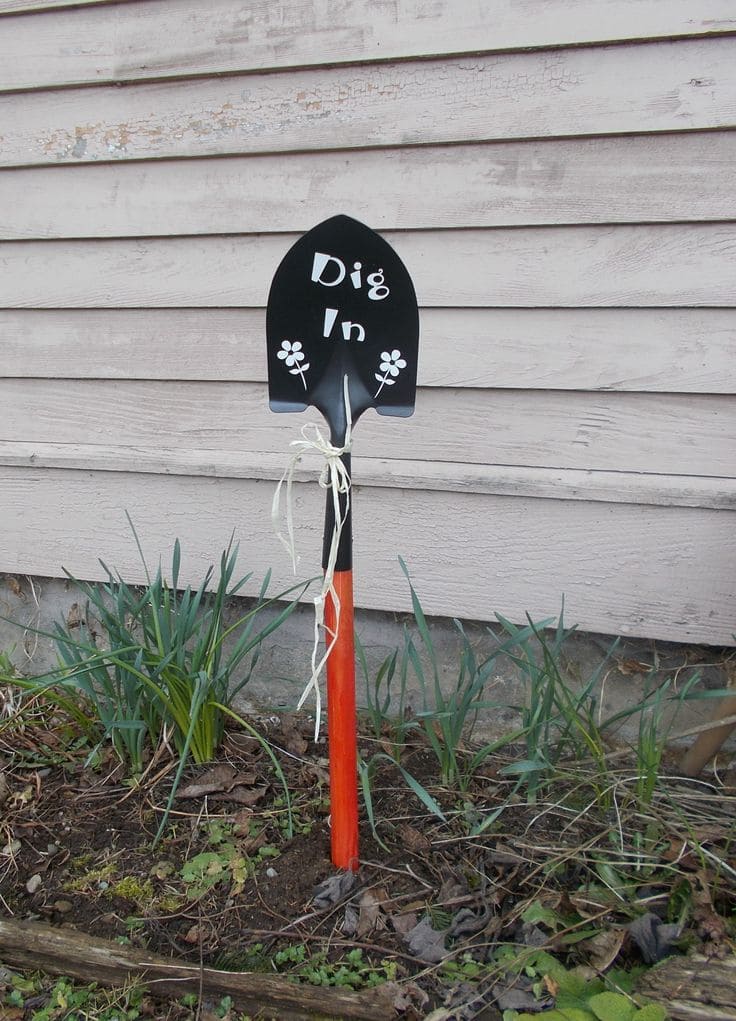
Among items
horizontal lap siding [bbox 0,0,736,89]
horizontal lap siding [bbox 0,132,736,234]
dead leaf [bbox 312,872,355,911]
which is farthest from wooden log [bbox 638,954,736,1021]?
horizontal lap siding [bbox 0,0,736,89]

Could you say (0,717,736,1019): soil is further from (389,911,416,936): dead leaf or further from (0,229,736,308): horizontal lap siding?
(0,229,736,308): horizontal lap siding

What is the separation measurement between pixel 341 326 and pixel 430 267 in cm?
70

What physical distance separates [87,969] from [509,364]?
156 cm

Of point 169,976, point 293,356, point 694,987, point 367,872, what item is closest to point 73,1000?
point 169,976

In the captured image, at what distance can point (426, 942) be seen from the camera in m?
1.40

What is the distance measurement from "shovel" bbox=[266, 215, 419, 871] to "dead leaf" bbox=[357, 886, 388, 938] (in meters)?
0.51

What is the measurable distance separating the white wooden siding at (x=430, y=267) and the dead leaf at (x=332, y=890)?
82 centimetres

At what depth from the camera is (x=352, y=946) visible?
140 cm

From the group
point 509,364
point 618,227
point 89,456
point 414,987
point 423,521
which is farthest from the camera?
point 89,456

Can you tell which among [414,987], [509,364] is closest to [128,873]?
[414,987]

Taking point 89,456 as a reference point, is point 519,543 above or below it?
below

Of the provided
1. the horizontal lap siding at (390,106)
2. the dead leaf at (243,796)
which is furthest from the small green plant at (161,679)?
the horizontal lap siding at (390,106)

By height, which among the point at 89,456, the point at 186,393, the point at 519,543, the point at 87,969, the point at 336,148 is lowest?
the point at 87,969

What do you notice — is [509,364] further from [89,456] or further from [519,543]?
[89,456]
